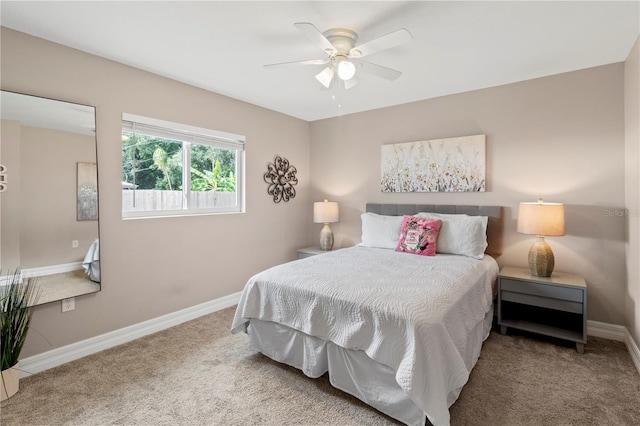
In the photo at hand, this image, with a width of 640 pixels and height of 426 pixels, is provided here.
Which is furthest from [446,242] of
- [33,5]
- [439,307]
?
[33,5]

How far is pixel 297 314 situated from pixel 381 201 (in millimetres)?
2276

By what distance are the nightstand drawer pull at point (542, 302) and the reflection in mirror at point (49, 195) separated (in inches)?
137

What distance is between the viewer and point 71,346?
2.40m

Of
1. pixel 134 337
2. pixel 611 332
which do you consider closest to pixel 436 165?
pixel 611 332

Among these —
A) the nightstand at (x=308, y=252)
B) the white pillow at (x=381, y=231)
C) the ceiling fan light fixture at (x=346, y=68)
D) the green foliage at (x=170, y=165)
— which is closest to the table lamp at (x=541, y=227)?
the white pillow at (x=381, y=231)

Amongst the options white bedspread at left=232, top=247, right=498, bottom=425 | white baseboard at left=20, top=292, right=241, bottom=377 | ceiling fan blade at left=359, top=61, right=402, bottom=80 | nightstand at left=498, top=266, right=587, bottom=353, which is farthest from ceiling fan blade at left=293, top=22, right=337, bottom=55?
white baseboard at left=20, top=292, right=241, bottom=377

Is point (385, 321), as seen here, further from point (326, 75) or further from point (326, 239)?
point (326, 239)

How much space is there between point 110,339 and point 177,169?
166 cm

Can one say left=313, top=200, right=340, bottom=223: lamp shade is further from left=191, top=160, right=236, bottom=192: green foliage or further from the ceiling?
the ceiling

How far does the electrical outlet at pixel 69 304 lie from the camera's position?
2.39 m

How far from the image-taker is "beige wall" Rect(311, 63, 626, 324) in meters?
2.67

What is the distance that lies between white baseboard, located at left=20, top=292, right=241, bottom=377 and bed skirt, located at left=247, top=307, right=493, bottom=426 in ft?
3.57

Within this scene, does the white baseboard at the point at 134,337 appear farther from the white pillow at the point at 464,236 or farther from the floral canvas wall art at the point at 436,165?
the floral canvas wall art at the point at 436,165

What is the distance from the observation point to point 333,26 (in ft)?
6.80
